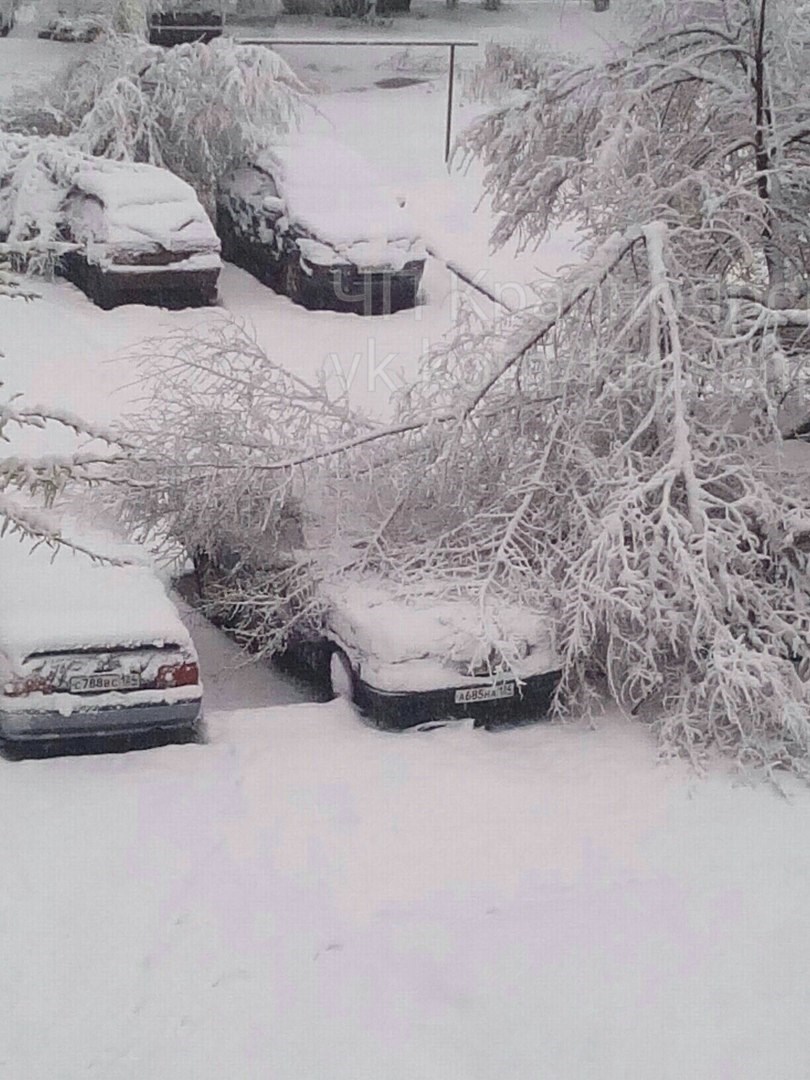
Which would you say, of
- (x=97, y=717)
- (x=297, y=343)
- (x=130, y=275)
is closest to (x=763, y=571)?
(x=97, y=717)

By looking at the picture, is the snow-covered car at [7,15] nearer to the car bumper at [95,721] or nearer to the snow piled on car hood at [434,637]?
the snow piled on car hood at [434,637]

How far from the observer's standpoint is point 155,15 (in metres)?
17.9

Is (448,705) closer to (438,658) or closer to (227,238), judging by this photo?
(438,658)

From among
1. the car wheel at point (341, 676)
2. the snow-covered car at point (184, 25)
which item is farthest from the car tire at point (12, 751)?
the snow-covered car at point (184, 25)

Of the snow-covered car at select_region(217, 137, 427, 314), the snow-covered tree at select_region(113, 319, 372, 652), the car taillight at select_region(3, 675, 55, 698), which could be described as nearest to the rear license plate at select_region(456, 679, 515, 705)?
the snow-covered tree at select_region(113, 319, 372, 652)

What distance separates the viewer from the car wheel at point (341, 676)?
6.45m

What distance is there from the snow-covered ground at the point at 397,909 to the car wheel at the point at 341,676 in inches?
3.6

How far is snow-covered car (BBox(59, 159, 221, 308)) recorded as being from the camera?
12023mm

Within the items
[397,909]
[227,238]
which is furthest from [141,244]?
[397,909]

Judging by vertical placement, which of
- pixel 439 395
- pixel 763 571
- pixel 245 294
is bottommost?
pixel 245 294

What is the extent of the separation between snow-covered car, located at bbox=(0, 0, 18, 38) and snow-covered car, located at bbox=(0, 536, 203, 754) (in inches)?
791

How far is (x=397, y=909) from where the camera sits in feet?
16.6

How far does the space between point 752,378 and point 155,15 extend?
13.3 m

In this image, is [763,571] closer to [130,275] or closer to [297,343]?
[297,343]
